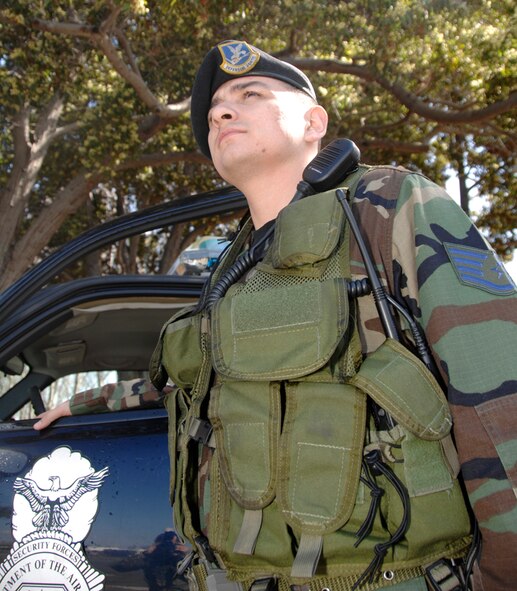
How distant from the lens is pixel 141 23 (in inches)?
234

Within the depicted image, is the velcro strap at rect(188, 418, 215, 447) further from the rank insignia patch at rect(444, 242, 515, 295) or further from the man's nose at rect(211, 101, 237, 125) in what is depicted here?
the man's nose at rect(211, 101, 237, 125)

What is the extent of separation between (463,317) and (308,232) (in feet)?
1.09

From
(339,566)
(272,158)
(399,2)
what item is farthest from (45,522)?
(399,2)

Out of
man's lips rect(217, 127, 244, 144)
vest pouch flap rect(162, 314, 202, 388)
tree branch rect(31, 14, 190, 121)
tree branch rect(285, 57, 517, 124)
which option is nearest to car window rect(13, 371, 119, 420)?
vest pouch flap rect(162, 314, 202, 388)

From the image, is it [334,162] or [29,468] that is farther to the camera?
[29,468]

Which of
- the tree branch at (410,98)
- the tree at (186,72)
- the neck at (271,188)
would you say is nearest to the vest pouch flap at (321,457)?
the neck at (271,188)

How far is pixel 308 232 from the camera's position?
124 cm

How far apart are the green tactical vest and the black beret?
1.77 feet

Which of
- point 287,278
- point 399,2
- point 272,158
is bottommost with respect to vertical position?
point 287,278

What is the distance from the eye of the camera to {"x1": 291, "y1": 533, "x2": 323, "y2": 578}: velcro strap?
1.02 meters

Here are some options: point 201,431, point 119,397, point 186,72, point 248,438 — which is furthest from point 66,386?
point 186,72

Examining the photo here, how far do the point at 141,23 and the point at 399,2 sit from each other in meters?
2.36

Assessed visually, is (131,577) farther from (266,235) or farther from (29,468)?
(266,235)

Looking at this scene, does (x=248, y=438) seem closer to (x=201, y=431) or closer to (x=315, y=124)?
(x=201, y=431)
